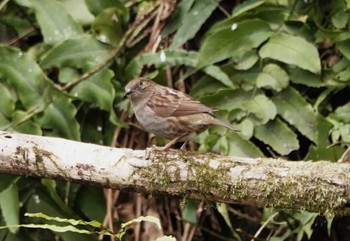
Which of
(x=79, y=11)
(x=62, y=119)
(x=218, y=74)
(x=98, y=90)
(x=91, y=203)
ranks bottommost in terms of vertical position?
(x=91, y=203)

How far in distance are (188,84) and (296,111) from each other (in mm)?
842

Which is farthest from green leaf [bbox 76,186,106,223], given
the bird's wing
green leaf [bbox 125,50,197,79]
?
the bird's wing

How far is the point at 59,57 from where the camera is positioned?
495cm

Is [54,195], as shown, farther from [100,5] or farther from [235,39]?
[235,39]

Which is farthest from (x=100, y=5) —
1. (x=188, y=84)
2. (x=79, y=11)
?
(x=188, y=84)

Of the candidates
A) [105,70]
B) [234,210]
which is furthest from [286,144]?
[105,70]

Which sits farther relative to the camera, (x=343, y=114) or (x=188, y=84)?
(x=188, y=84)

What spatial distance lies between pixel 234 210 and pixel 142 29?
131 centimetres

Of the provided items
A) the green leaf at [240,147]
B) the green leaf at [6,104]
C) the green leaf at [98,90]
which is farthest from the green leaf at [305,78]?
the green leaf at [6,104]

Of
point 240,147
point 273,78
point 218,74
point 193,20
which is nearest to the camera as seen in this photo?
point 240,147

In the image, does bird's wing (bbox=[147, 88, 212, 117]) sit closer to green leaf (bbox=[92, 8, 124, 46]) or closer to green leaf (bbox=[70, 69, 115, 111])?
green leaf (bbox=[70, 69, 115, 111])

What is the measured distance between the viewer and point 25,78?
4840 millimetres

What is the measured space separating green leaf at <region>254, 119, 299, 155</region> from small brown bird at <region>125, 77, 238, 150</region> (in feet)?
1.64

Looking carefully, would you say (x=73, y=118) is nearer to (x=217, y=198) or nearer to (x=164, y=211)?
(x=164, y=211)
